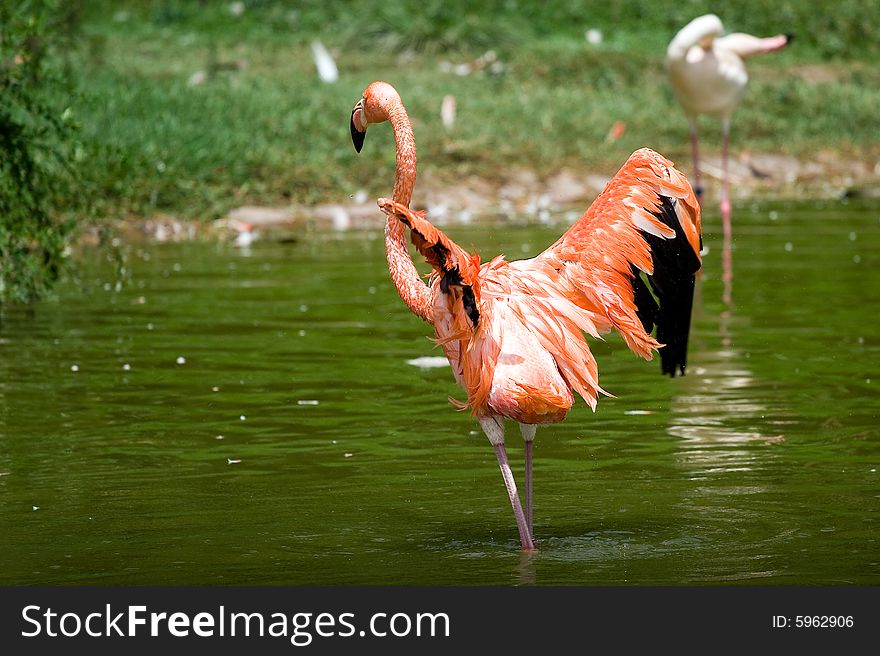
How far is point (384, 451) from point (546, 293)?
1.85 metres

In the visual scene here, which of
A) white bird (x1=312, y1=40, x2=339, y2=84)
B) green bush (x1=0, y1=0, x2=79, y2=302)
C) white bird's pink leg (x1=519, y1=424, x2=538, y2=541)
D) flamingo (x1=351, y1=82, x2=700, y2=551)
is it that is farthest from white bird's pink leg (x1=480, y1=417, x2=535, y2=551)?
white bird (x1=312, y1=40, x2=339, y2=84)

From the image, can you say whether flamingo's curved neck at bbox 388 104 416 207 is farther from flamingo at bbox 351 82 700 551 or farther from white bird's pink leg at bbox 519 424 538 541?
white bird's pink leg at bbox 519 424 538 541

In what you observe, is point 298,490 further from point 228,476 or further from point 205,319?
point 205,319

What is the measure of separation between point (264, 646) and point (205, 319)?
6.63 meters

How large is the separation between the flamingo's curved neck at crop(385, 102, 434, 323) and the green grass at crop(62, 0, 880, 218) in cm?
559

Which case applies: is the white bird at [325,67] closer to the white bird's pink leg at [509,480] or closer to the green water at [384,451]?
the green water at [384,451]

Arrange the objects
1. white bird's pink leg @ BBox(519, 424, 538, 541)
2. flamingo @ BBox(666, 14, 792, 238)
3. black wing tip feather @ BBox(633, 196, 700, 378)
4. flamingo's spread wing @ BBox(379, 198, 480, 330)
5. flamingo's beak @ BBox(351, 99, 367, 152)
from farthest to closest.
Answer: flamingo @ BBox(666, 14, 792, 238)
flamingo's beak @ BBox(351, 99, 367, 152)
black wing tip feather @ BBox(633, 196, 700, 378)
white bird's pink leg @ BBox(519, 424, 538, 541)
flamingo's spread wing @ BBox(379, 198, 480, 330)

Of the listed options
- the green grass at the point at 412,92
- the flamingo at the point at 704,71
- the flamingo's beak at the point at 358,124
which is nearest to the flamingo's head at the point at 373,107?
the flamingo's beak at the point at 358,124

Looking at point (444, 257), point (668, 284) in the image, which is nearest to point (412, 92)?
point (668, 284)

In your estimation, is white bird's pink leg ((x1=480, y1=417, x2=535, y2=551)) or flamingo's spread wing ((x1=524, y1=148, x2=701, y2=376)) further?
flamingo's spread wing ((x1=524, y1=148, x2=701, y2=376))

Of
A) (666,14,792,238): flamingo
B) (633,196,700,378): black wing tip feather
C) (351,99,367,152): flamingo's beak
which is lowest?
(633,196,700,378): black wing tip feather

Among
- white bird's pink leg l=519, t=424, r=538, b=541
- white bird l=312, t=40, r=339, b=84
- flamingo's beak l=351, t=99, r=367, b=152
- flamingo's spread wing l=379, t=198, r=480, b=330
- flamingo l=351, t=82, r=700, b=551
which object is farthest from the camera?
white bird l=312, t=40, r=339, b=84

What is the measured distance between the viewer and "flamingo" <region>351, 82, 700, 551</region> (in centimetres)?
565

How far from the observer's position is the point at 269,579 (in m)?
5.56
